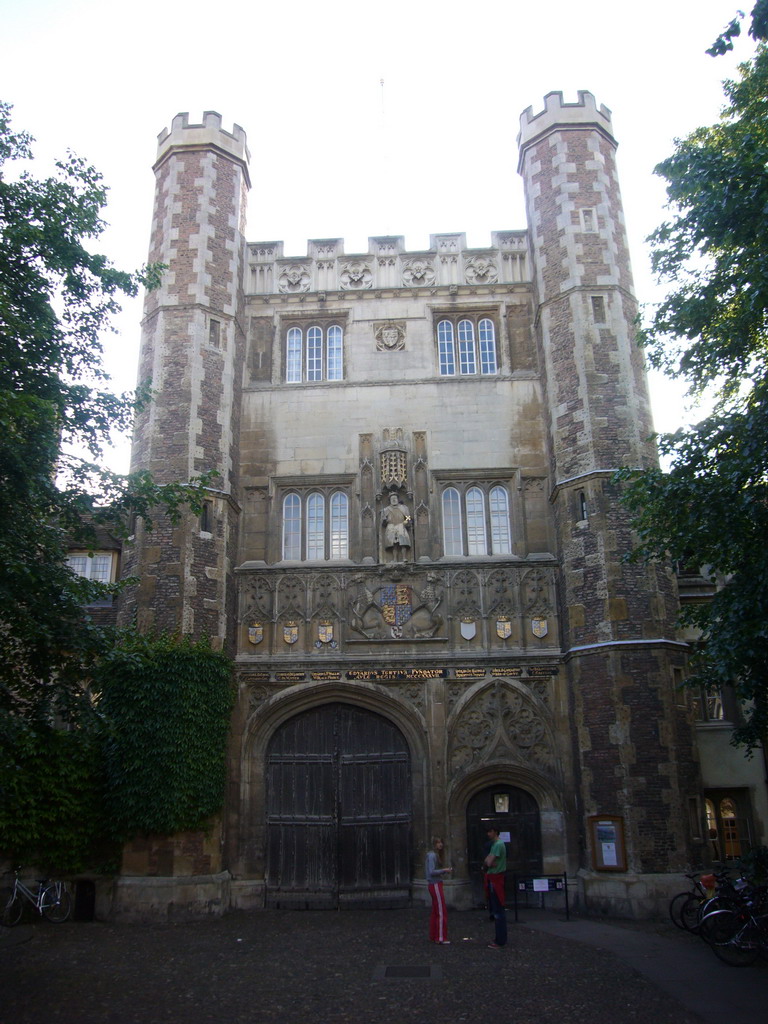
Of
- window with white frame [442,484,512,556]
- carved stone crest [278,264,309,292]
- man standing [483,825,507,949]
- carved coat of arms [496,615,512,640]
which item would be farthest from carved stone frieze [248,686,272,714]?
carved stone crest [278,264,309,292]

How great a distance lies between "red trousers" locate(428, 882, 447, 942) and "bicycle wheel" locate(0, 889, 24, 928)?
24.9ft

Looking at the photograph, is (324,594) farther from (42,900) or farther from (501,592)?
(42,900)

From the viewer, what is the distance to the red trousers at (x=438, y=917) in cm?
1394

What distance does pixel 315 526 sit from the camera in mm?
20609

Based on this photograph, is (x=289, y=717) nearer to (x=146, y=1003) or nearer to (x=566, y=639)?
(x=566, y=639)

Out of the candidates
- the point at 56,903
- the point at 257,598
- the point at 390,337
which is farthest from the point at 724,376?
the point at 56,903

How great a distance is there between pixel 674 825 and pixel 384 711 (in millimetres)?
6120

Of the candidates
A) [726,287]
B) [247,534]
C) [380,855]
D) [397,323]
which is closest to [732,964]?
[380,855]

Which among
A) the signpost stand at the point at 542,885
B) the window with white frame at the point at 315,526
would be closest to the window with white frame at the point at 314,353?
the window with white frame at the point at 315,526

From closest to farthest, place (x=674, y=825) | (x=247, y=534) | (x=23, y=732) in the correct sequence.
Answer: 1. (x=23, y=732)
2. (x=674, y=825)
3. (x=247, y=534)

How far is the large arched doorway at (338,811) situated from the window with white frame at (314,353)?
26.7ft

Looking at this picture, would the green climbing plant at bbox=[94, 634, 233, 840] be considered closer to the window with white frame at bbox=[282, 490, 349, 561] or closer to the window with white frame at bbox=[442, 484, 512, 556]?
the window with white frame at bbox=[282, 490, 349, 561]

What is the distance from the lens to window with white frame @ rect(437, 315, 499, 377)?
2200cm

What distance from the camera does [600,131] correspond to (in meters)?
22.2
